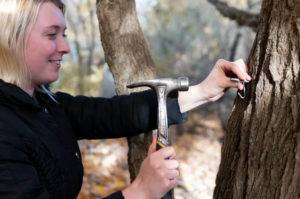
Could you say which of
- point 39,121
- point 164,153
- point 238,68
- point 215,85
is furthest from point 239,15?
point 39,121

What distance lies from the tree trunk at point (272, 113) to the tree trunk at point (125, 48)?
85cm

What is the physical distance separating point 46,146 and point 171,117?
2.51 ft

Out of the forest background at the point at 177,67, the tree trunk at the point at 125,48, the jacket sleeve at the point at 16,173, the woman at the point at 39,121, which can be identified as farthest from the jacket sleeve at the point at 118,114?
the forest background at the point at 177,67

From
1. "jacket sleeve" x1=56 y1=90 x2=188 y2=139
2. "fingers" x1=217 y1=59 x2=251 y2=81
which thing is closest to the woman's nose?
"jacket sleeve" x1=56 y1=90 x2=188 y2=139

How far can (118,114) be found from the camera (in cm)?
189

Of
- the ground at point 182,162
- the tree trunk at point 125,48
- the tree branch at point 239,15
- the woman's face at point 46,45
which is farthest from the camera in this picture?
the ground at point 182,162

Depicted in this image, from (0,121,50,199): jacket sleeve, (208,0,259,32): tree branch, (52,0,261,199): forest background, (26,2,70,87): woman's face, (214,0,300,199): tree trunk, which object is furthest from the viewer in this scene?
(52,0,261,199): forest background

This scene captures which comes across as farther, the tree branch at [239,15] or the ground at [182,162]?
the ground at [182,162]

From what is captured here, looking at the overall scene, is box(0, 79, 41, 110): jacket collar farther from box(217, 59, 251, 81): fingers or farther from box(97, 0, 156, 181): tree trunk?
box(217, 59, 251, 81): fingers

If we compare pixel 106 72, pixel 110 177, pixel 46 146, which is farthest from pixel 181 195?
pixel 106 72

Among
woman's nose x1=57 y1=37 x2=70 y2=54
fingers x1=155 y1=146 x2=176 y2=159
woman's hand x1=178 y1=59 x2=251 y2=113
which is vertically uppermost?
woman's nose x1=57 y1=37 x2=70 y2=54

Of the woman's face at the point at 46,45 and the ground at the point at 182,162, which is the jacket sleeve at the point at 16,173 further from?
the ground at the point at 182,162

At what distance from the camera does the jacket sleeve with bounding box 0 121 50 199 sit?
1.20m

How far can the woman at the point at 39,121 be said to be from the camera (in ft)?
4.18
